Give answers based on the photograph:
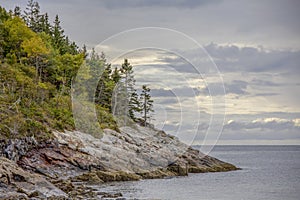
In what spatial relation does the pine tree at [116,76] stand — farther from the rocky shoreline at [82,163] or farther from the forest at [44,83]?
the rocky shoreline at [82,163]

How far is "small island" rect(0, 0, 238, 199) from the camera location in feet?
153

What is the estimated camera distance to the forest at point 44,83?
56406 millimetres

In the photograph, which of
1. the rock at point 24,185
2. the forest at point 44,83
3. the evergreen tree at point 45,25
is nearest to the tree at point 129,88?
the forest at point 44,83

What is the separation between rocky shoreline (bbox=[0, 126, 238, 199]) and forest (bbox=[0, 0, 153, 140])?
2310 millimetres

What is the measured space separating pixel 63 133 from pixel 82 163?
675 centimetres

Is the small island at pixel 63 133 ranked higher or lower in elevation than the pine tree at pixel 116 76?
lower

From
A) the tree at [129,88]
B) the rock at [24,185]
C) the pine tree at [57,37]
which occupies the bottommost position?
the rock at [24,185]

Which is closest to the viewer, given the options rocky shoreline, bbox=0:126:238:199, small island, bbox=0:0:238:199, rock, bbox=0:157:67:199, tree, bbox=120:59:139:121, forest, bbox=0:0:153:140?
rock, bbox=0:157:67:199

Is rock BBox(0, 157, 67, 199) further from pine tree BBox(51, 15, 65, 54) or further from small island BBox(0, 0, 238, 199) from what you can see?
pine tree BBox(51, 15, 65, 54)

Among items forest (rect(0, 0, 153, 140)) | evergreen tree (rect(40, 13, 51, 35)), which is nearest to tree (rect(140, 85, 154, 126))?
forest (rect(0, 0, 153, 140))

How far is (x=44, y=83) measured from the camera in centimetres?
7381

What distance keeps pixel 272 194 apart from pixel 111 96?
4700 centimetres

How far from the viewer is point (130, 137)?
73.8 metres

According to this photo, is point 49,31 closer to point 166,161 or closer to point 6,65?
point 6,65
